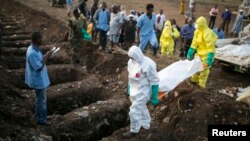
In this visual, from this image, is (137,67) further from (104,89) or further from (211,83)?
(211,83)

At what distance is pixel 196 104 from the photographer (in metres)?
7.04

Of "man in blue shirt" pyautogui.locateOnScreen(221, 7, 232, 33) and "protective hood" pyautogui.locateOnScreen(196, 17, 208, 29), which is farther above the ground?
"protective hood" pyautogui.locateOnScreen(196, 17, 208, 29)

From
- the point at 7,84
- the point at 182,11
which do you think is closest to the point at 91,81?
the point at 7,84

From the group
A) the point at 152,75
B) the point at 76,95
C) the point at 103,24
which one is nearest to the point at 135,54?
the point at 152,75

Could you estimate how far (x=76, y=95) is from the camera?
846 cm

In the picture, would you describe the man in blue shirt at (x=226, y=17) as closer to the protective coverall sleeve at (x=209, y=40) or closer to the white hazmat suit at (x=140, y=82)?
the protective coverall sleeve at (x=209, y=40)

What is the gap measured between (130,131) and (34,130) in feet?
5.61

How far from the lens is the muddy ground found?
6625 millimetres

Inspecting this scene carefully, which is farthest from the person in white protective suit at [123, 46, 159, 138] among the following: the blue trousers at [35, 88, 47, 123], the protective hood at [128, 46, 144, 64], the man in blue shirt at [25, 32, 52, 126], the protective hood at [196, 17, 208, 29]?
the protective hood at [196, 17, 208, 29]

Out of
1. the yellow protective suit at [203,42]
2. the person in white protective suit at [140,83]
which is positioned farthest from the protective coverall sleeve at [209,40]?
the person in white protective suit at [140,83]

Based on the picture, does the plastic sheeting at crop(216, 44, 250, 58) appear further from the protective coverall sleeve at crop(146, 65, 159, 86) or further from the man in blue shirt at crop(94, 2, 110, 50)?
the protective coverall sleeve at crop(146, 65, 159, 86)

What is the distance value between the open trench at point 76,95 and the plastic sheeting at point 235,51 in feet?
10.2

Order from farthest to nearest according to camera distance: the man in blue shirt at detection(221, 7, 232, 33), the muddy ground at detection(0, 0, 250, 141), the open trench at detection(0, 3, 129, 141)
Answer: the man in blue shirt at detection(221, 7, 232, 33) → the open trench at detection(0, 3, 129, 141) → the muddy ground at detection(0, 0, 250, 141)

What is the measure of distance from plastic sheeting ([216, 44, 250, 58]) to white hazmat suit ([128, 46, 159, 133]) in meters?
5.01
